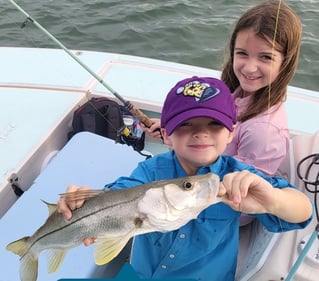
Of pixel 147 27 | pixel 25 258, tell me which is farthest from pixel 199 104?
pixel 147 27

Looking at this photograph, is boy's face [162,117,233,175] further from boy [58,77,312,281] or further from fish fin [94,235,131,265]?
fish fin [94,235,131,265]

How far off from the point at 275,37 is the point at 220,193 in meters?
1.00

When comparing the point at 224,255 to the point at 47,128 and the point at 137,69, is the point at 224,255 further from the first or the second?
the point at 137,69

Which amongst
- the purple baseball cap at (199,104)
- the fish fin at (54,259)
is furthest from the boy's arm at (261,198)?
the fish fin at (54,259)

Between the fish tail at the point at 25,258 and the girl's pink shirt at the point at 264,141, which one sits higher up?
the girl's pink shirt at the point at 264,141

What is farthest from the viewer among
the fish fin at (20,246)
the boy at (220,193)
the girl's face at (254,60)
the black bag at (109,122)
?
the black bag at (109,122)

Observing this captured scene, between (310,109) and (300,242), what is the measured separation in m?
1.49

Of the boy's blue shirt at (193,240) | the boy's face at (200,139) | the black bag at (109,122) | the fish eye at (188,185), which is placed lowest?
the black bag at (109,122)

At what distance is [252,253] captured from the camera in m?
1.83

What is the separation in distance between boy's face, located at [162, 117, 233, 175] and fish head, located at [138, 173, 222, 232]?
287 millimetres

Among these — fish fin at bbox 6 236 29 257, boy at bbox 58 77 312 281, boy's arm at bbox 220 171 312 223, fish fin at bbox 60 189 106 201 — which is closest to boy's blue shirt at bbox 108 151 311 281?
boy at bbox 58 77 312 281

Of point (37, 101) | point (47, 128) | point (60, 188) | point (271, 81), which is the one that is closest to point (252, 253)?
point (271, 81)

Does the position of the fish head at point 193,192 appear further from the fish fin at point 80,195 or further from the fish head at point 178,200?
the fish fin at point 80,195

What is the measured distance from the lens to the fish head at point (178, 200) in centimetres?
120
